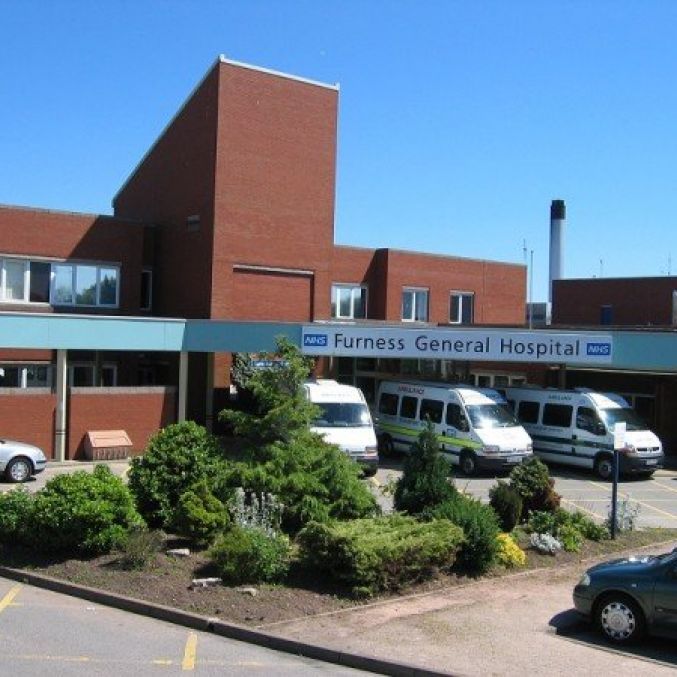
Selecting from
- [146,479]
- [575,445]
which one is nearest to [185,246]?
[575,445]

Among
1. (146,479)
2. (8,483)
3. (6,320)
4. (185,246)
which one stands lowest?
(8,483)

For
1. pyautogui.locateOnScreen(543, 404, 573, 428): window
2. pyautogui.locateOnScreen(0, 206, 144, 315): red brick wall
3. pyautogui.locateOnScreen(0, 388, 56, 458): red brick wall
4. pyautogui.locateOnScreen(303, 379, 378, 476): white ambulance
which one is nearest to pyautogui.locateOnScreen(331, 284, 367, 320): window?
pyautogui.locateOnScreen(0, 206, 144, 315): red brick wall

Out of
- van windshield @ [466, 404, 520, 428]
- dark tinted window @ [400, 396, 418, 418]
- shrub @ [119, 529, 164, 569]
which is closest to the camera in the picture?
shrub @ [119, 529, 164, 569]

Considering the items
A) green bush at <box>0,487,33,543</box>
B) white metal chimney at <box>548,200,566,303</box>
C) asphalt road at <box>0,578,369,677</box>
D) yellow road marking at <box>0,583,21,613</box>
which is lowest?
yellow road marking at <box>0,583,21,613</box>

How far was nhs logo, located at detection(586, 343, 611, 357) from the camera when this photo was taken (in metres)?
26.0

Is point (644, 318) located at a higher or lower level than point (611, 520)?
higher

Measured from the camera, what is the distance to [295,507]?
14.6m

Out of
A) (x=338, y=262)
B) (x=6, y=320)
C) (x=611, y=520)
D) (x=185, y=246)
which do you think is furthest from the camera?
(x=338, y=262)

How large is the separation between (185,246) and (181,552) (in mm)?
20658

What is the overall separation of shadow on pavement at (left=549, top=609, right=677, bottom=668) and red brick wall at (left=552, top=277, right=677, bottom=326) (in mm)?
34762

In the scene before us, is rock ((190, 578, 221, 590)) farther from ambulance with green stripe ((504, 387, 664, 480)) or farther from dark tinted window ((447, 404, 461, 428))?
ambulance with green stripe ((504, 387, 664, 480))

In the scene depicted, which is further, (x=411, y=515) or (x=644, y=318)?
(x=644, y=318)

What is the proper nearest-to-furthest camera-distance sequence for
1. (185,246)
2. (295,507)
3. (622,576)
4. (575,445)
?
(622,576) → (295,507) → (575,445) → (185,246)

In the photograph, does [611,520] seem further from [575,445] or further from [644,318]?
[644,318]
